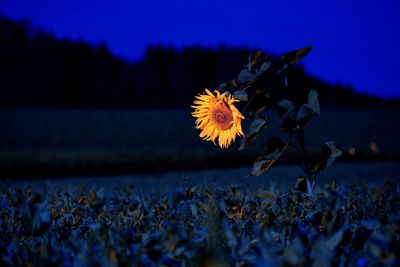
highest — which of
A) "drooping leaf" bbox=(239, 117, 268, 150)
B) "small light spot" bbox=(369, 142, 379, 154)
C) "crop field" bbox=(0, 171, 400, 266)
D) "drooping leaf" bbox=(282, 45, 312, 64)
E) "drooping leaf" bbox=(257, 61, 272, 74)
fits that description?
"small light spot" bbox=(369, 142, 379, 154)

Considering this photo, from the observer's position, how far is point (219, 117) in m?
2.27

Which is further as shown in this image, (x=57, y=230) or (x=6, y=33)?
(x=6, y=33)

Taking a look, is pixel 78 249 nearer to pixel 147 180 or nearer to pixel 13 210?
pixel 13 210

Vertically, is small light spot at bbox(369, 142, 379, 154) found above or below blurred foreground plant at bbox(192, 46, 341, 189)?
above

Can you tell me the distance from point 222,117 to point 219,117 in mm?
14

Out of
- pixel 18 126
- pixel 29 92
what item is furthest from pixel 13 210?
pixel 29 92

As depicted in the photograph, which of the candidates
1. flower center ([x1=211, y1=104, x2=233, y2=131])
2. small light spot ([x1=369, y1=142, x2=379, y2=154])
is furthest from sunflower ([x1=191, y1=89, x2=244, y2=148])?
small light spot ([x1=369, y1=142, x2=379, y2=154])

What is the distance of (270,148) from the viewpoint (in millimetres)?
2262

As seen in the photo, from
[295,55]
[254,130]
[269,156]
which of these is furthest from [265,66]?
[269,156]

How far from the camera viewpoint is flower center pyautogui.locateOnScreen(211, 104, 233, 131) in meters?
2.24

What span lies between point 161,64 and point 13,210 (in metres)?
37.5

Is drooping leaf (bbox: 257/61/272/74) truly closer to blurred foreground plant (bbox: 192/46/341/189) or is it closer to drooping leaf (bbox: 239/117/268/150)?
blurred foreground plant (bbox: 192/46/341/189)

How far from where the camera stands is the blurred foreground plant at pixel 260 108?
2.16m

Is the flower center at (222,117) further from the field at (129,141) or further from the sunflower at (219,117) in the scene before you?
the field at (129,141)
